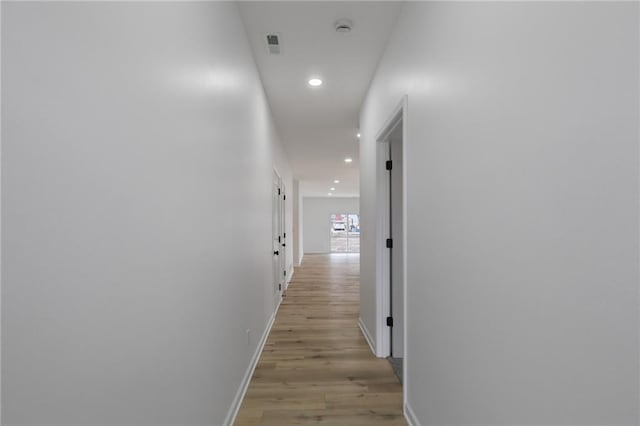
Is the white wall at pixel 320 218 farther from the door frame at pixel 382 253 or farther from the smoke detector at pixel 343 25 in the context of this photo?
the smoke detector at pixel 343 25

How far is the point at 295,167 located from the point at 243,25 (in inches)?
224

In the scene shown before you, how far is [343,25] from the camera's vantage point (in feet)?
7.85

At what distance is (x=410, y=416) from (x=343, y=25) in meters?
2.77

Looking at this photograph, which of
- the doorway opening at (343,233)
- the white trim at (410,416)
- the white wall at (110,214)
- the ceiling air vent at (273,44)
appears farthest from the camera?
the doorway opening at (343,233)

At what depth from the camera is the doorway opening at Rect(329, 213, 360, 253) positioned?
1541 centimetres

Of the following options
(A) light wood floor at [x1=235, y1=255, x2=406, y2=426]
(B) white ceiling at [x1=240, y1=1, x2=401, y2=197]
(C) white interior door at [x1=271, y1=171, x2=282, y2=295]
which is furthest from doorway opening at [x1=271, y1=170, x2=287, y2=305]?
(B) white ceiling at [x1=240, y1=1, x2=401, y2=197]

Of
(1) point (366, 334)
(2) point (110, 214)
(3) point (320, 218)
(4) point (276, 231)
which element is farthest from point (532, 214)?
(3) point (320, 218)

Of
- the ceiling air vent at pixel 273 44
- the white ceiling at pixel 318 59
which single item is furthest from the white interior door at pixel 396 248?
the ceiling air vent at pixel 273 44

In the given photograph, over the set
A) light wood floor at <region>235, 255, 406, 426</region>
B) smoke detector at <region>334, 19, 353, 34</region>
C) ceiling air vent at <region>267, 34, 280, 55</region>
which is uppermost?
ceiling air vent at <region>267, 34, 280, 55</region>

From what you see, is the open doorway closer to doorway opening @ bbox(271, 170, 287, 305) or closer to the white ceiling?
the white ceiling

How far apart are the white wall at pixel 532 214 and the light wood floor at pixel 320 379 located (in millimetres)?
665

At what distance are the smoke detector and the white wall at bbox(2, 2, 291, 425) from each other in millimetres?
1036

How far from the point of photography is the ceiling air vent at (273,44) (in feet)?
8.39

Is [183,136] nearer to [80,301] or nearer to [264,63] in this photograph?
[80,301]
